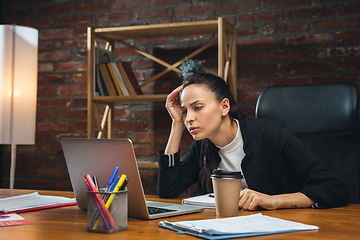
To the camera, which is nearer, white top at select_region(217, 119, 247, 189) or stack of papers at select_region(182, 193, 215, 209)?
stack of papers at select_region(182, 193, 215, 209)

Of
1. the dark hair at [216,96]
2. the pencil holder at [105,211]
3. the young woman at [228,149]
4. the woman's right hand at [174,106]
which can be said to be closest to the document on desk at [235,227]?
the pencil holder at [105,211]

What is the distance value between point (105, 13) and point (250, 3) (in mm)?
1023

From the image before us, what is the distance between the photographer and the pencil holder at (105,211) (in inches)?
28.0

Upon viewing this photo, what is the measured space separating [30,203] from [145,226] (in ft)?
1.41

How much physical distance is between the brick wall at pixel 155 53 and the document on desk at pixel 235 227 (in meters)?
1.65

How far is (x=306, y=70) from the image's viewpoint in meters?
2.29

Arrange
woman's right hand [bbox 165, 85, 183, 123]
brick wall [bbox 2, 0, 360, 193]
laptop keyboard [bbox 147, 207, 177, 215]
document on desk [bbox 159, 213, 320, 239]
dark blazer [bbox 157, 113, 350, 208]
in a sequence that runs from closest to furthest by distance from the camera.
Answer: document on desk [bbox 159, 213, 320, 239] < laptop keyboard [bbox 147, 207, 177, 215] < dark blazer [bbox 157, 113, 350, 208] < woman's right hand [bbox 165, 85, 183, 123] < brick wall [bbox 2, 0, 360, 193]

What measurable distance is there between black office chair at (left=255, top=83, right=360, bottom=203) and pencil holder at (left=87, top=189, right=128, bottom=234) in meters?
1.06

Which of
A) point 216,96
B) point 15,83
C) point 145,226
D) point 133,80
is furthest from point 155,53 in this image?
point 145,226

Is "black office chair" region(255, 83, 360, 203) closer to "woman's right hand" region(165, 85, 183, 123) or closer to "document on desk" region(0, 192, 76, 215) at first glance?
"woman's right hand" region(165, 85, 183, 123)

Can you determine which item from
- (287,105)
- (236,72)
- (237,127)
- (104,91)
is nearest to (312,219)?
(237,127)

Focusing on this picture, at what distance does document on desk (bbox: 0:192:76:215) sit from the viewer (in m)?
0.97

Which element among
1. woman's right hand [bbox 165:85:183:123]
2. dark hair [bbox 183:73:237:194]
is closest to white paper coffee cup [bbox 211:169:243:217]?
dark hair [bbox 183:73:237:194]

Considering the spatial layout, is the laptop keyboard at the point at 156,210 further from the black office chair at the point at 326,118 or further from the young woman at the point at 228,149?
the black office chair at the point at 326,118
